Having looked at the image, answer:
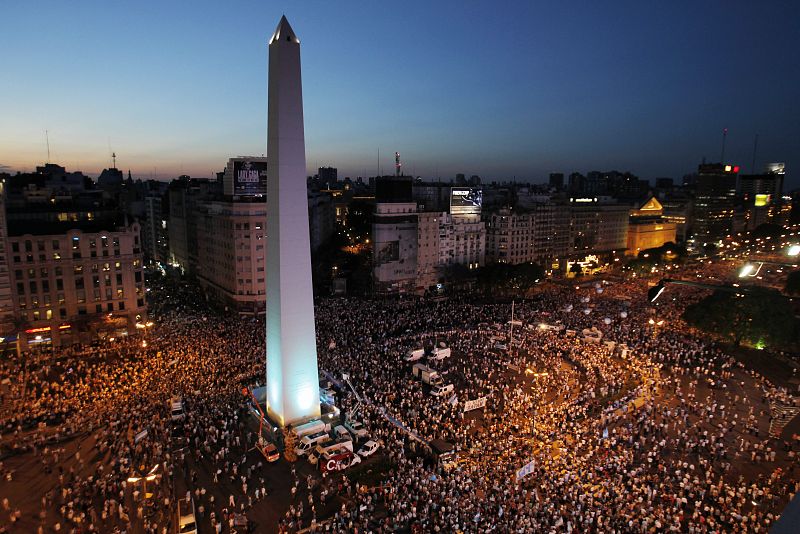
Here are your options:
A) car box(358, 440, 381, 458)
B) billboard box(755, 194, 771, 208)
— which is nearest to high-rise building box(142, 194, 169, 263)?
car box(358, 440, 381, 458)

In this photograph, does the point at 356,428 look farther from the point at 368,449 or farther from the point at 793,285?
the point at 793,285

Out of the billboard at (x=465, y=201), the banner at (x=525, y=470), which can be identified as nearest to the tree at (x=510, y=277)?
the billboard at (x=465, y=201)

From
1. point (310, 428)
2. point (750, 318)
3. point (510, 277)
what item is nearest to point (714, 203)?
point (510, 277)

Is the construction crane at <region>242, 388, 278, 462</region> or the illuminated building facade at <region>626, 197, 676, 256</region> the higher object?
the illuminated building facade at <region>626, 197, 676, 256</region>

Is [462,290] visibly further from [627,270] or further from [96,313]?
[96,313]

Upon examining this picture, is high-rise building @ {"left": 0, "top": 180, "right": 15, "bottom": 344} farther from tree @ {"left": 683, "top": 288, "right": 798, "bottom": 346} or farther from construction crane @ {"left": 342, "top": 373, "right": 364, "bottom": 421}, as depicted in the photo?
tree @ {"left": 683, "top": 288, "right": 798, "bottom": 346}

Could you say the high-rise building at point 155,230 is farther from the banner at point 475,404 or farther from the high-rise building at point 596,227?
the banner at point 475,404
